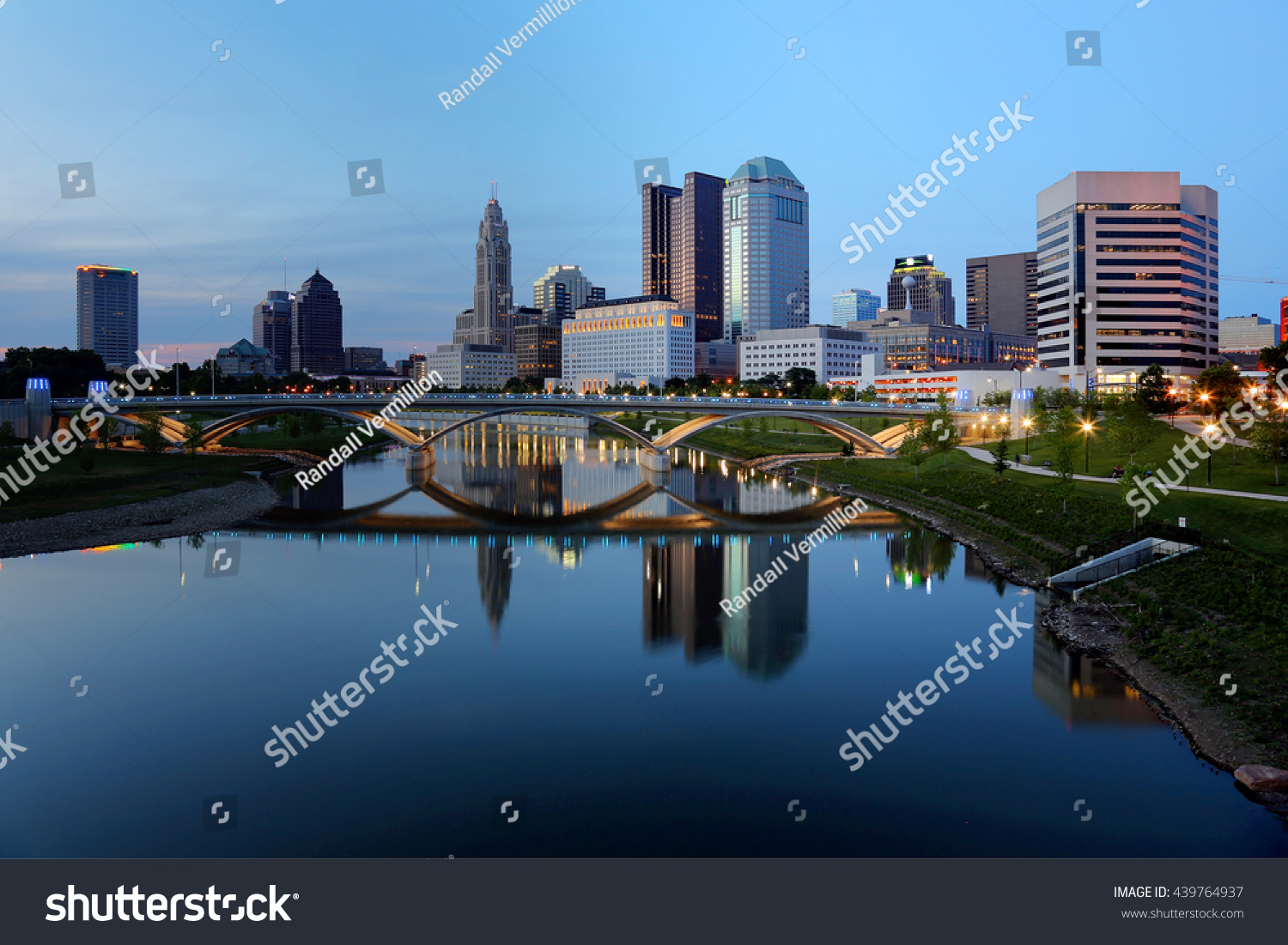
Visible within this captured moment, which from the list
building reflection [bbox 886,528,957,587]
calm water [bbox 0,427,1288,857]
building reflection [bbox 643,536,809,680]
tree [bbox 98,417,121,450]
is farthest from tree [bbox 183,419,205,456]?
building reflection [bbox 886,528,957,587]

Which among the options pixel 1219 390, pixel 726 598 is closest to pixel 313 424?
pixel 726 598

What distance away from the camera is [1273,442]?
30.2 meters

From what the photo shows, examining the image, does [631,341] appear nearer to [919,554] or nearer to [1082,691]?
[919,554]

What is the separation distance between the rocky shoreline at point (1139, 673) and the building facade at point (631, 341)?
143 meters

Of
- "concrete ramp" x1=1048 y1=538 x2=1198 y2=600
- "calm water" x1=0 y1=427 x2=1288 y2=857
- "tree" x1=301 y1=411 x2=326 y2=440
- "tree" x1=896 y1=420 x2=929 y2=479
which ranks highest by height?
"tree" x1=301 y1=411 x2=326 y2=440

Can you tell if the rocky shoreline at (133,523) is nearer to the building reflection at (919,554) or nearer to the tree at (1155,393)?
the building reflection at (919,554)

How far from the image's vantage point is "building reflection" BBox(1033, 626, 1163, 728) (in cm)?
1664

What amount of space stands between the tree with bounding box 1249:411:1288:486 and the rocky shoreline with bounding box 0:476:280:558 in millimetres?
44924

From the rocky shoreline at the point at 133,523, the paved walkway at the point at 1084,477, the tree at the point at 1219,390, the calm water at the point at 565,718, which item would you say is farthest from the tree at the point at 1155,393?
the rocky shoreline at the point at 133,523

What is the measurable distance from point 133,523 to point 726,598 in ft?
94.5

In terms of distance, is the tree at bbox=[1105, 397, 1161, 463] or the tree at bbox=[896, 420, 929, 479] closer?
the tree at bbox=[1105, 397, 1161, 463]

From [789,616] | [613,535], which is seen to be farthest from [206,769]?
[613,535]

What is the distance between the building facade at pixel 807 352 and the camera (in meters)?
157

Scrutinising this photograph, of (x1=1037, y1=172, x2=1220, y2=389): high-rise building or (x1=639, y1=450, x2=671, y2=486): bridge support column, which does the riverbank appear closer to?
(x1=639, y1=450, x2=671, y2=486): bridge support column
